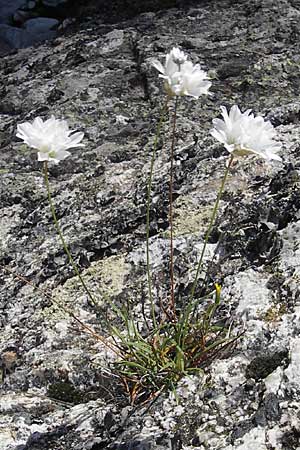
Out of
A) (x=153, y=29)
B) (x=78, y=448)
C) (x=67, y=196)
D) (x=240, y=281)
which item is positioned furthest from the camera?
(x=153, y=29)

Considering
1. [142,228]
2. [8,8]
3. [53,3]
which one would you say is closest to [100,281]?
[142,228]

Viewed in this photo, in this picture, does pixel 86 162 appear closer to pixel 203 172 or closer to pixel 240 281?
pixel 203 172

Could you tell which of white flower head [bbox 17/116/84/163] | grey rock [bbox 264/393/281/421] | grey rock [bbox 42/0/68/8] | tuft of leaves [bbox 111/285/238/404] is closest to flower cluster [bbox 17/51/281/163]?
white flower head [bbox 17/116/84/163]

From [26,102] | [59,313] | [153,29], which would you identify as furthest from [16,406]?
[153,29]

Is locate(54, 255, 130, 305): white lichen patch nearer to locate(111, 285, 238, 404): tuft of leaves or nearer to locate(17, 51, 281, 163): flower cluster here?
locate(111, 285, 238, 404): tuft of leaves

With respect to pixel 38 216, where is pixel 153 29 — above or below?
above

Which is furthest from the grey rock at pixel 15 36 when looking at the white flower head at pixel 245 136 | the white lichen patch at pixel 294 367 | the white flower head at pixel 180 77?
the white lichen patch at pixel 294 367

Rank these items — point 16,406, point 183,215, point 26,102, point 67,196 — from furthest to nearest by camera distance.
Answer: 1. point 26,102
2. point 67,196
3. point 183,215
4. point 16,406
